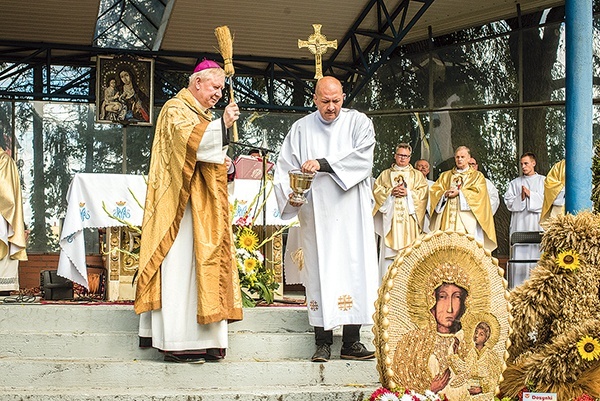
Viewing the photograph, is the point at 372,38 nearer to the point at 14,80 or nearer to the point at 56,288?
the point at 14,80

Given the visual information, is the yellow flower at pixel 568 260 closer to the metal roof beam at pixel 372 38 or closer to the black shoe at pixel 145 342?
the black shoe at pixel 145 342

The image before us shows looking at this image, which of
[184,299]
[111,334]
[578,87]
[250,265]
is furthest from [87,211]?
[578,87]

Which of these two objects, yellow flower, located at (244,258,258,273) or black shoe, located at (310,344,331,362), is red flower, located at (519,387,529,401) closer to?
black shoe, located at (310,344,331,362)

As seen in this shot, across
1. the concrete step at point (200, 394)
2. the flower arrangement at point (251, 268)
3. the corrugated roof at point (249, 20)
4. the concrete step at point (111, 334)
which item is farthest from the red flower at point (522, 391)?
the corrugated roof at point (249, 20)

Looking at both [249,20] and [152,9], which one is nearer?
[249,20]

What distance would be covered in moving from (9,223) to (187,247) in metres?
4.94

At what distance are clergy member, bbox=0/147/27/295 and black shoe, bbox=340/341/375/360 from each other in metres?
5.27

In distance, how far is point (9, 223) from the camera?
1073 cm

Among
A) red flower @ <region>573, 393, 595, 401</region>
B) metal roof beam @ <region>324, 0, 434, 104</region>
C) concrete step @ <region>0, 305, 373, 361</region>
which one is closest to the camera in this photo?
red flower @ <region>573, 393, 595, 401</region>

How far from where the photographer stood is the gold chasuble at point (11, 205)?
10.6 metres

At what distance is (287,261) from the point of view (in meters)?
8.01

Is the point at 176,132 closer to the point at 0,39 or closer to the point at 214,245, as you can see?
the point at 214,245

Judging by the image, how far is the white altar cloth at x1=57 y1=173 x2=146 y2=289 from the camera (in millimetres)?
9016

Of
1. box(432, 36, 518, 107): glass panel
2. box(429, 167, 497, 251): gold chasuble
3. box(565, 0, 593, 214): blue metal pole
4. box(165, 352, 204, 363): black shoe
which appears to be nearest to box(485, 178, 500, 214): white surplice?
box(429, 167, 497, 251): gold chasuble
